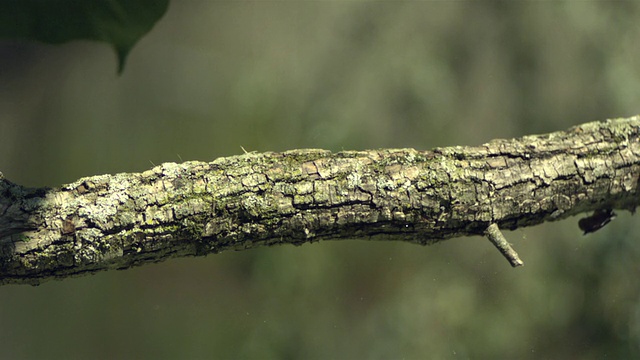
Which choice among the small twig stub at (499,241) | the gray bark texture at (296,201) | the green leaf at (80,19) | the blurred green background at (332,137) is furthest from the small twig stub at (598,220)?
the green leaf at (80,19)

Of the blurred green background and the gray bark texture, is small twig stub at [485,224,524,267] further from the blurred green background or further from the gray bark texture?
the blurred green background

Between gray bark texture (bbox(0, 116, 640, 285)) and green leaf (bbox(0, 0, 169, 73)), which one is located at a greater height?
green leaf (bbox(0, 0, 169, 73))

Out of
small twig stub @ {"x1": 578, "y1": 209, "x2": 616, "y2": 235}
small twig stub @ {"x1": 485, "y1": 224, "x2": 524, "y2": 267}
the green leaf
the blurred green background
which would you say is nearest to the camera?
small twig stub @ {"x1": 485, "y1": 224, "x2": 524, "y2": 267}

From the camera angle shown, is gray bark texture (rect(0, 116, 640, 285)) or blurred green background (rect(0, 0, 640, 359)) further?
blurred green background (rect(0, 0, 640, 359))

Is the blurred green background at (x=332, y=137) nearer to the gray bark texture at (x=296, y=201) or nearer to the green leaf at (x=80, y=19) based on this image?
the green leaf at (x=80, y=19)

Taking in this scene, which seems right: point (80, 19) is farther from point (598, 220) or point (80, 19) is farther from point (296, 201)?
point (598, 220)

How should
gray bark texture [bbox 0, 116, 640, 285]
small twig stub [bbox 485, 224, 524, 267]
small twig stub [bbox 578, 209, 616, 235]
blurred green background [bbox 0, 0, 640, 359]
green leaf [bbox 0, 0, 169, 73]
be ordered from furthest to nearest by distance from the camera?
blurred green background [bbox 0, 0, 640, 359] < green leaf [bbox 0, 0, 169, 73] < small twig stub [bbox 578, 209, 616, 235] < small twig stub [bbox 485, 224, 524, 267] < gray bark texture [bbox 0, 116, 640, 285]

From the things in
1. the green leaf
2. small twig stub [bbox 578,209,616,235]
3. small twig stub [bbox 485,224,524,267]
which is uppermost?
the green leaf

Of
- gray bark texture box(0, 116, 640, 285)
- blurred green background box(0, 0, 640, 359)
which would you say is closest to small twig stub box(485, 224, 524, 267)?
gray bark texture box(0, 116, 640, 285)
